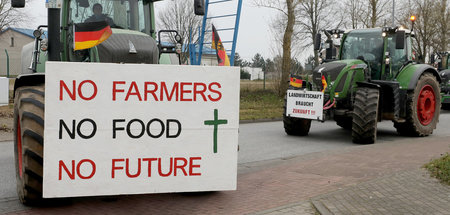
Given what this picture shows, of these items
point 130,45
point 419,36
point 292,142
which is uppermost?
point 419,36

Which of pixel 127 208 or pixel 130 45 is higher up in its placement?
pixel 130 45

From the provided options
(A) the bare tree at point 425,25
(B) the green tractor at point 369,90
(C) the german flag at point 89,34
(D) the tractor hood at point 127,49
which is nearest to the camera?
(C) the german flag at point 89,34

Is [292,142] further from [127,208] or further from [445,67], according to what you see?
[445,67]

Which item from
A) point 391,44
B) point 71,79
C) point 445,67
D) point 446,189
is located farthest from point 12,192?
point 445,67

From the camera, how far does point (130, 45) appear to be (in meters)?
6.78

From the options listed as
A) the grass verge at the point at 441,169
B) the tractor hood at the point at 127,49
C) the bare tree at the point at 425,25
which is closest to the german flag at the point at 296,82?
the grass verge at the point at 441,169

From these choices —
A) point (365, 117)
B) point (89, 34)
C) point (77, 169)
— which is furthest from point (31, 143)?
point (365, 117)

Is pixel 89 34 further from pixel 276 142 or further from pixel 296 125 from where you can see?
pixel 296 125

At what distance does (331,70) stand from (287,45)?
13.9 m

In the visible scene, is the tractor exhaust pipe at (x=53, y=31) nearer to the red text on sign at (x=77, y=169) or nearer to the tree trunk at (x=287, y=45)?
the red text on sign at (x=77, y=169)

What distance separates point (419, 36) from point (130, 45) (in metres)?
31.7

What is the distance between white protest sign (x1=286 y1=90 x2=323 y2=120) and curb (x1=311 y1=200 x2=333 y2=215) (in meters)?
6.33

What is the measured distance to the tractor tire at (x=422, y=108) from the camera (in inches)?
505

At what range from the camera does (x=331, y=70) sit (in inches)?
494
